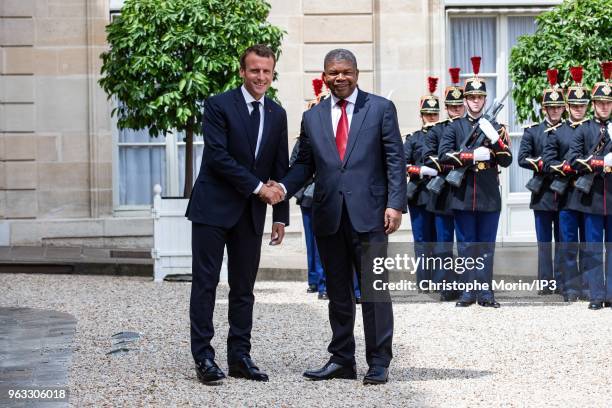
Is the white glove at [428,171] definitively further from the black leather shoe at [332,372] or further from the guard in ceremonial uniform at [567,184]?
the black leather shoe at [332,372]

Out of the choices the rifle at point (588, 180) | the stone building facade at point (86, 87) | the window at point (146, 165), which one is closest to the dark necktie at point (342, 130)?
the rifle at point (588, 180)

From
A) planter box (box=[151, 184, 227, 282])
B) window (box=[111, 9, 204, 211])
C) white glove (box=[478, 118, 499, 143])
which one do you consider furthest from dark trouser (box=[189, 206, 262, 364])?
window (box=[111, 9, 204, 211])

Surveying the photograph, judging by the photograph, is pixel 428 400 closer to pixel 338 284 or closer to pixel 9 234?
pixel 338 284

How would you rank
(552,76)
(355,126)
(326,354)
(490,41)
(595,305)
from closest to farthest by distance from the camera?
(355,126)
(326,354)
(595,305)
(552,76)
(490,41)

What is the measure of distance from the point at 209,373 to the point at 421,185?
5.89m

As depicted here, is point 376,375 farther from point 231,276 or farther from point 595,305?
point 595,305

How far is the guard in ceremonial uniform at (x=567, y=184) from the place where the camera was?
12.6 metres

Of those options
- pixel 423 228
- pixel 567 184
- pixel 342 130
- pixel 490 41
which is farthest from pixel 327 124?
pixel 490 41

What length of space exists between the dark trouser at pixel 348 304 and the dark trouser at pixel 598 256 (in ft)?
14.3

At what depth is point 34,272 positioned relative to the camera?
15.6 meters

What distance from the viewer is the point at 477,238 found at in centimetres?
1251

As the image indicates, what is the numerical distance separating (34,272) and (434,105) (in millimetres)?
4796

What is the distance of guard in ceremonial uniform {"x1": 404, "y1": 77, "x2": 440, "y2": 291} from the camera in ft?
44.2

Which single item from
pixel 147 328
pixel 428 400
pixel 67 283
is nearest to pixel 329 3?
pixel 67 283
